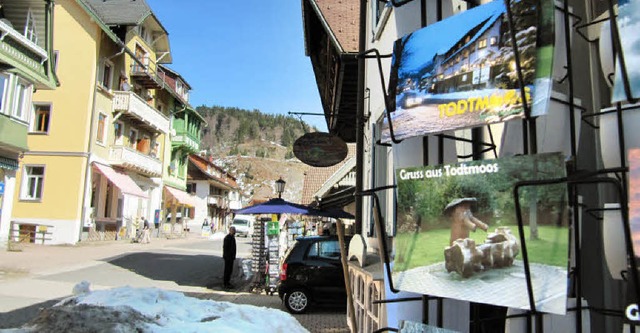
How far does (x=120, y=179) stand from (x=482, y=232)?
100 ft

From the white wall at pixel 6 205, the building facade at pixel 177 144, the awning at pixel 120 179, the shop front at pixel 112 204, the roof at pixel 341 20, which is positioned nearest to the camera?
the roof at pixel 341 20

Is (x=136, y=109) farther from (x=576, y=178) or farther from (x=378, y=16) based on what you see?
(x=576, y=178)

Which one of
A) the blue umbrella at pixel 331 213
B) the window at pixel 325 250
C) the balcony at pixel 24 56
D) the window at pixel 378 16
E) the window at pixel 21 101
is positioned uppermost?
the balcony at pixel 24 56

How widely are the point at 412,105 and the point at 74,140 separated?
27703mm

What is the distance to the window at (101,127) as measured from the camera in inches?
1096

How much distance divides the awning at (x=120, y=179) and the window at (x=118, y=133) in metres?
2.05

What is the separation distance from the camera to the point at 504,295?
5.74 feet

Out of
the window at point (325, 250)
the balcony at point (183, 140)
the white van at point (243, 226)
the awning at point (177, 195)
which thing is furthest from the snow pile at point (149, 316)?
the white van at point (243, 226)

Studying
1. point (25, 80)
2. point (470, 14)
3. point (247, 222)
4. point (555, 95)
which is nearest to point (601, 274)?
point (555, 95)

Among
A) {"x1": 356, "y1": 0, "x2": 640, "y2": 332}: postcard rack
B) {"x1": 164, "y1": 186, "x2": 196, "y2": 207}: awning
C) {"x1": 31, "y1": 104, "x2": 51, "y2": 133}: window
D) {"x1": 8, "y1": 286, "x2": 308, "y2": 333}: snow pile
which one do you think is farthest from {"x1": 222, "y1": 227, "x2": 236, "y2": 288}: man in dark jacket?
{"x1": 164, "y1": 186, "x2": 196, "y2": 207}: awning

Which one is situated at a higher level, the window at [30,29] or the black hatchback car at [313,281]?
the window at [30,29]

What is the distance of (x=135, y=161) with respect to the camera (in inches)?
1241

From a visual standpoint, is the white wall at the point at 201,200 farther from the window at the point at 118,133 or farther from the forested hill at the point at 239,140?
the forested hill at the point at 239,140

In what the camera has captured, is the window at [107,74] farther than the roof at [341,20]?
Yes
